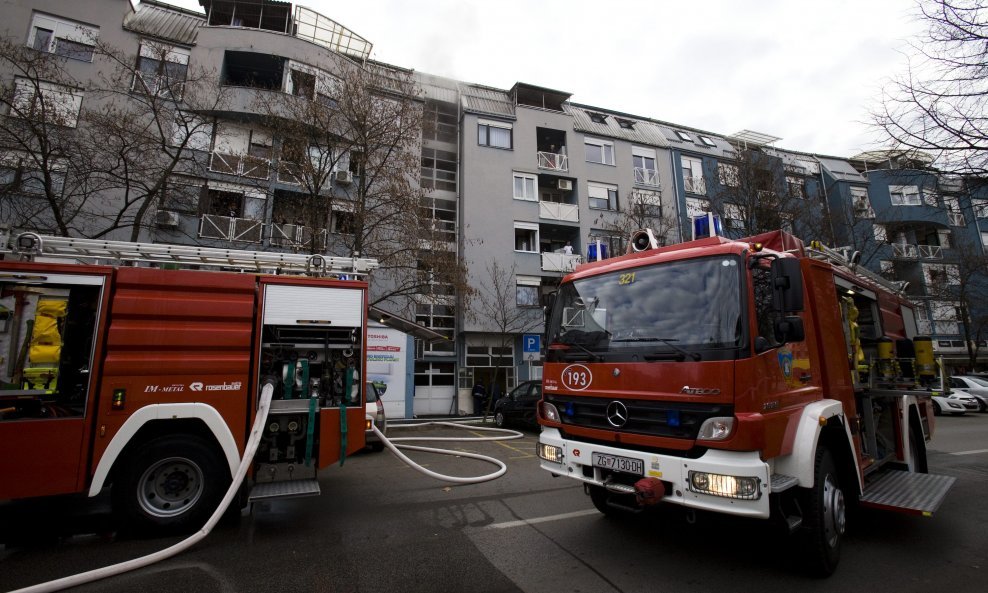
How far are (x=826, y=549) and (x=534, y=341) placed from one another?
437 inches

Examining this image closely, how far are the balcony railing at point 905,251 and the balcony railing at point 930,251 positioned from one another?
0.37 metres

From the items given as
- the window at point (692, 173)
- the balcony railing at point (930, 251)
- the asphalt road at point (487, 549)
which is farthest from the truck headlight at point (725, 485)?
the balcony railing at point (930, 251)

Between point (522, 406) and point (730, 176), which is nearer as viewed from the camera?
point (522, 406)

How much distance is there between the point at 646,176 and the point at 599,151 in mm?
3355

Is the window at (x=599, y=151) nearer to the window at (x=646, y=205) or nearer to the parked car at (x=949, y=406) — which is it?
the window at (x=646, y=205)

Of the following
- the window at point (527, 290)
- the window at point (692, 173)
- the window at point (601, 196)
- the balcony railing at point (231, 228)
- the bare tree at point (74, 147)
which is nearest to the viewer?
the bare tree at point (74, 147)

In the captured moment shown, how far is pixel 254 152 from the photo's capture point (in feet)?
60.5

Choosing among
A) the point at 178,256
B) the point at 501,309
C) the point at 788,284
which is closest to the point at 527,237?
the point at 501,309

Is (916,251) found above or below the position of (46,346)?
above

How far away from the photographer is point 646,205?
20406 millimetres

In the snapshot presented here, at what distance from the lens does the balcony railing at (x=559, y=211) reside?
24672 millimetres

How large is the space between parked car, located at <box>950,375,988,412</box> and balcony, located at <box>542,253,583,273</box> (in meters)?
16.6

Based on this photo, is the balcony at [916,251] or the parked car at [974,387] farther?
the balcony at [916,251]

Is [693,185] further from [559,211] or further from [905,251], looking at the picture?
[905,251]
